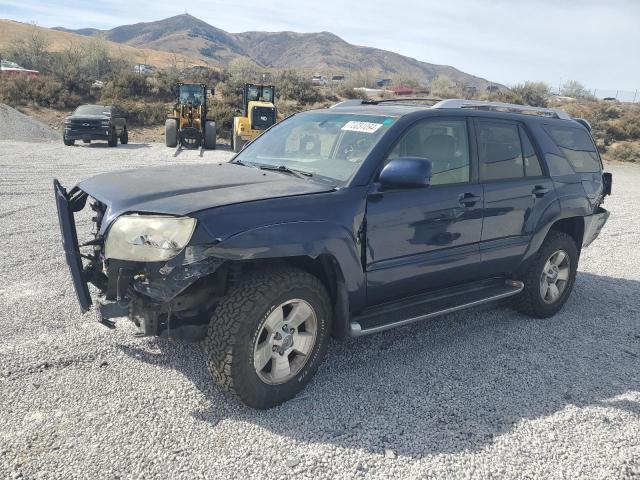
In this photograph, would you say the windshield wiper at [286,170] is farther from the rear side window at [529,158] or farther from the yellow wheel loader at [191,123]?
the yellow wheel loader at [191,123]

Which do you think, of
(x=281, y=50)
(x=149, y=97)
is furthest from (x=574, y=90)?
(x=281, y=50)

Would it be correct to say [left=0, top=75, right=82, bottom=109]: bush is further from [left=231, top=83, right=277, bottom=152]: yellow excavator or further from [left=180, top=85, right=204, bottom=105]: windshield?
[left=231, top=83, right=277, bottom=152]: yellow excavator

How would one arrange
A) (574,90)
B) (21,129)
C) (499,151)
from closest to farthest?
(499,151) → (21,129) → (574,90)

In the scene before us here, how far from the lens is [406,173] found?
131 inches

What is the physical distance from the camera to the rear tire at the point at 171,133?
63.1 feet

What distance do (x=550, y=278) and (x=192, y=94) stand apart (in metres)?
17.5

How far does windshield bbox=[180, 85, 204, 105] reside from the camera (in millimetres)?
19812

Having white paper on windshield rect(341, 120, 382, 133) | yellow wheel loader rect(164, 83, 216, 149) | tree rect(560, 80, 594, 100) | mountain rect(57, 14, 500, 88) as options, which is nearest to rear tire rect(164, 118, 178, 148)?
yellow wheel loader rect(164, 83, 216, 149)

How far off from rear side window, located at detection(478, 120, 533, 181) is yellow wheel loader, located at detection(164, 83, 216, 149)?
16061 millimetres

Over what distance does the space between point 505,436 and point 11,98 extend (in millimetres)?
30778

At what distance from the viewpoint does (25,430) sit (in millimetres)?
2824

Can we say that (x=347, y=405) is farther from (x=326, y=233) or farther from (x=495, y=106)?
(x=495, y=106)

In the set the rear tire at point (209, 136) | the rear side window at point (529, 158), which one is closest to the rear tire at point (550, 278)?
the rear side window at point (529, 158)

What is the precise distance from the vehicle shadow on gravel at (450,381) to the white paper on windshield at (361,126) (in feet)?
5.40
